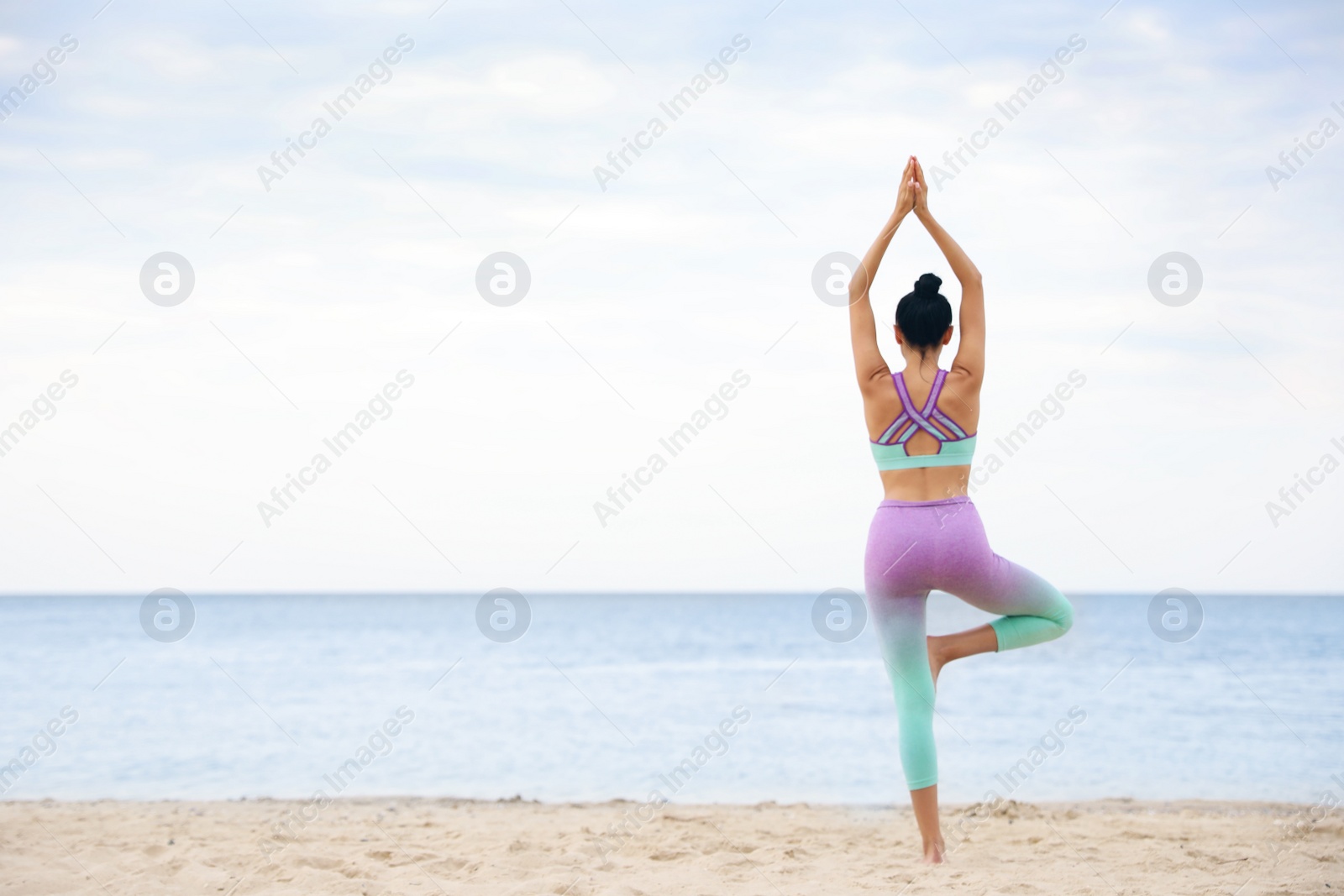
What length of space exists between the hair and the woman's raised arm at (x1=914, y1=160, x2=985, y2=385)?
0.24 feet

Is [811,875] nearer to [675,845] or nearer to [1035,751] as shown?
[675,845]

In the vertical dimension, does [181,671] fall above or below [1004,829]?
above

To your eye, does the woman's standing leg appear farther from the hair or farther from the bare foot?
the hair

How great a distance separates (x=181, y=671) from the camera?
2073cm

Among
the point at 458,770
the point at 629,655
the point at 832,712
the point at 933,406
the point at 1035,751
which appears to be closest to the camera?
the point at 933,406

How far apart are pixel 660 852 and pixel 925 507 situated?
7.39ft

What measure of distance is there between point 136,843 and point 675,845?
2736mm

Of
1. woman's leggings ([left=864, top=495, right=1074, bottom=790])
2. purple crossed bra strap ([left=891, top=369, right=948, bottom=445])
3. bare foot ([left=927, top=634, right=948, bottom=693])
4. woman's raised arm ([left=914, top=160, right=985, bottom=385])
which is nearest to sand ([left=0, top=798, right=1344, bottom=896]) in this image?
woman's leggings ([left=864, top=495, right=1074, bottom=790])

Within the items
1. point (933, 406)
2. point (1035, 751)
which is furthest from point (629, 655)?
point (933, 406)

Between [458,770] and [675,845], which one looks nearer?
[675,845]

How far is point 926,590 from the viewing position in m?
3.74

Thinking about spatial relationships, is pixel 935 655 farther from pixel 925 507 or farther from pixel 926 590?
pixel 925 507

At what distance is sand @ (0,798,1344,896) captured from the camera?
3.93m

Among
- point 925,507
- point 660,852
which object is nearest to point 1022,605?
point 925,507
